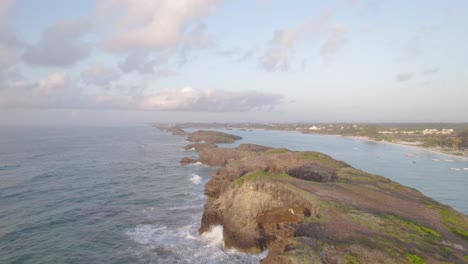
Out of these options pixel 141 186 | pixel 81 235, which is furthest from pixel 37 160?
pixel 81 235

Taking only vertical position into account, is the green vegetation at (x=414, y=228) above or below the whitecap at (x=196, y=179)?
above

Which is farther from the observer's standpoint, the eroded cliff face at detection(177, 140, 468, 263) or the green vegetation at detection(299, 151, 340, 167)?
the green vegetation at detection(299, 151, 340, 167)

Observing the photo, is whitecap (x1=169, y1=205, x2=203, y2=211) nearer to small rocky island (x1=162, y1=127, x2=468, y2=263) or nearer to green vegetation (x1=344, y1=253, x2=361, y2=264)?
small rocky island (x1=162, y1=127, x2=468, y2=263)

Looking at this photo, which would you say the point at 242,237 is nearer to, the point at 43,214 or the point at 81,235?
the point at 81,235

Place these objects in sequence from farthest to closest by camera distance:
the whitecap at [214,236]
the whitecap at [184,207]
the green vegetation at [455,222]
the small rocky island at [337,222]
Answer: the whitecap at [184,207], the whitecap at [214,236], the green vegetation at [455,222], the small rocky island at [337,222]

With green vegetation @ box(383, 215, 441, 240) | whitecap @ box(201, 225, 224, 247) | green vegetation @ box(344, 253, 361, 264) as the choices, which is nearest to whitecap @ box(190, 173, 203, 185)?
whitecap @ box(201, 225, 224, 247)

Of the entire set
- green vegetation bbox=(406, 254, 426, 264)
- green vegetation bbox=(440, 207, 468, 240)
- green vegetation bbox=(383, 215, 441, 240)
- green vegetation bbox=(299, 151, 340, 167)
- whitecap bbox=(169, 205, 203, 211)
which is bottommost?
whitecap bbox=(169, 205, 203, 211)

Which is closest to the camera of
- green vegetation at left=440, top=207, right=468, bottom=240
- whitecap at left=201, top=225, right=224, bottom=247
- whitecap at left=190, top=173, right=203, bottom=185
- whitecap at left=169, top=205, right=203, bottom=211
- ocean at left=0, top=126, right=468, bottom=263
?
green vegetation at left=440, top=207, right=468, bottom=240

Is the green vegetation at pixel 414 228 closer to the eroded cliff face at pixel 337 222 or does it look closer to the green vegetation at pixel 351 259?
the eroded cliff face at pixel 337 222

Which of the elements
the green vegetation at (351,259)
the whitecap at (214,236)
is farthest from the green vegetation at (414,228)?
the whitecap at (214,236)

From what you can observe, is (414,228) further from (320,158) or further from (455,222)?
(320,158)
